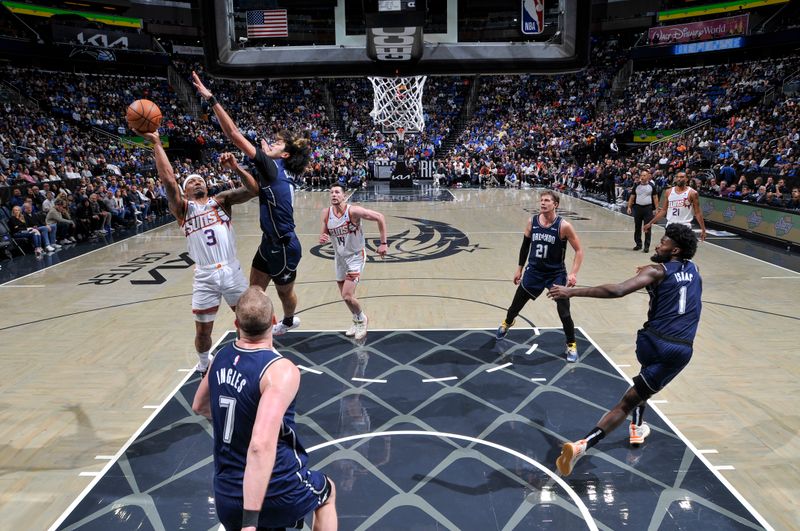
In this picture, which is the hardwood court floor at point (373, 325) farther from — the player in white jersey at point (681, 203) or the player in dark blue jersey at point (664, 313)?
the player in white jersey at point (681, 203)

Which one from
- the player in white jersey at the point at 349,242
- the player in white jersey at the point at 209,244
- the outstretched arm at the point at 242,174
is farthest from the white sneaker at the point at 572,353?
the outstretched arm at the point at 242,174

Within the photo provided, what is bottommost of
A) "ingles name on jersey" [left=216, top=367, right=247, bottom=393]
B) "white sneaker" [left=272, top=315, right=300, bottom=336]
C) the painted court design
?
the painted court design

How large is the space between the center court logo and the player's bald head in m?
8.20

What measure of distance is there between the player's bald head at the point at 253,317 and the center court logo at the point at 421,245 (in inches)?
323

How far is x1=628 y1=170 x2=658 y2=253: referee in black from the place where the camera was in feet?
35.9

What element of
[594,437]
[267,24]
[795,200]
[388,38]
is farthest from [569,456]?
[795,200]

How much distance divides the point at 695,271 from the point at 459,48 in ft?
11.4

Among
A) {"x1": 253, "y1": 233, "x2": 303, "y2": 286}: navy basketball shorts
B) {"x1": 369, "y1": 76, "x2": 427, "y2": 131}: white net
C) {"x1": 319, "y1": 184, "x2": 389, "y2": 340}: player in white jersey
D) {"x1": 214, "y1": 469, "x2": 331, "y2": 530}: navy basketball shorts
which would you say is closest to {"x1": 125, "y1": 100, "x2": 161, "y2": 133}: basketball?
{"x1": 253, "y1": 233, "x2": 303, "y2": 286}: navy basketball shorts

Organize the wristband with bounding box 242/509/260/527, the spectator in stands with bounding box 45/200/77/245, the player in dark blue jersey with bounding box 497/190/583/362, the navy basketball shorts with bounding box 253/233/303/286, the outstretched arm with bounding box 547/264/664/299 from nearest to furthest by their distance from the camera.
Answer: the wristband with bounding box 242/509/260/527, the outstretched arm with bounding box 547/264/664/299, the navy basketball shorts with bounding box 253/233/303/286, the player in dark blue jersey with bounding box 497/190/583/362, the spectator in stands with bounding box 45/200/77/245

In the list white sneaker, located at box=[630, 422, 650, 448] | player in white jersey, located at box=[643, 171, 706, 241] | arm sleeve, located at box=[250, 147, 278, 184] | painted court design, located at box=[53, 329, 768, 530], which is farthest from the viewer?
player in white jersey, located at box=[643, 171, 706, 241]

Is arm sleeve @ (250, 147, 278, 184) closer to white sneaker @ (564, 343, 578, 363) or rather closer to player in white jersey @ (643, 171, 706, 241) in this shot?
white sneaker @ (564, 343, 578, 363)

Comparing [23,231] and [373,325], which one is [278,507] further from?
[23,231]

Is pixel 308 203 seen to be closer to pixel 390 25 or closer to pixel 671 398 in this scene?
pixel 390 25

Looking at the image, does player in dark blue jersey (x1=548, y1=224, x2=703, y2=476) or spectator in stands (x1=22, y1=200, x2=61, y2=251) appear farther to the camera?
spectator in stands (x1=22, y1=200, x2=61, y2=251)
